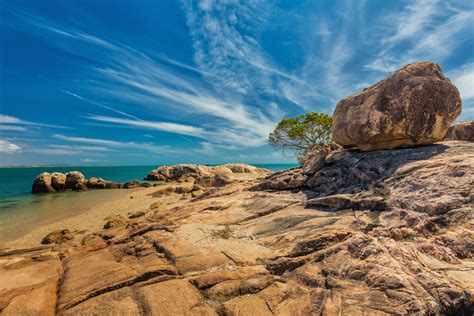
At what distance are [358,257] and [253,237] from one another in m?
3.44

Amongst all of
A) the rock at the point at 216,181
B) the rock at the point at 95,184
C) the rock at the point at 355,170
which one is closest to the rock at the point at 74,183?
the rock at the point at 95,184

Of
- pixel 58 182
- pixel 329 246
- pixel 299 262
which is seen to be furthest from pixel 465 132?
pixel 58 182

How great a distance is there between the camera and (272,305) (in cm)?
428

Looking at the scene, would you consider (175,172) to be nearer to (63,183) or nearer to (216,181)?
(63,183)

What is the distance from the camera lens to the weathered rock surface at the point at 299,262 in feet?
13.7

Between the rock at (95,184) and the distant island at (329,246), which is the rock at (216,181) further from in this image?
the rock at (95,184)

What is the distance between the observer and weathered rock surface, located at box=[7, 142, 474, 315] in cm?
419

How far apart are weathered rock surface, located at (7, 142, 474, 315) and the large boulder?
60.1 inches

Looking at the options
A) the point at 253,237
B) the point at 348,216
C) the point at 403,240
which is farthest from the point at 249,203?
the point at 403,240

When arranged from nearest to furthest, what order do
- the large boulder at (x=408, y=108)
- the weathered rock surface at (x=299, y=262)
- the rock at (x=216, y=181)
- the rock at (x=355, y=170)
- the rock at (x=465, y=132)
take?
the weathered rock surface at (x=299, y=262) → the rock at (x=355, y=170) → the large boulder at (x=408, y=108) → the rock at (x=465, y=132) → the rock at (x=216, y=181)

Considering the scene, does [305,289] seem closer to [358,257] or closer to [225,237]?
[358,257]

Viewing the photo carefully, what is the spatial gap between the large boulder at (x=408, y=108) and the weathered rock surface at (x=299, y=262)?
5.01ft

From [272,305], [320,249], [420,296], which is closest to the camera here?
[420,296]

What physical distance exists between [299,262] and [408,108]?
9.50 metres
